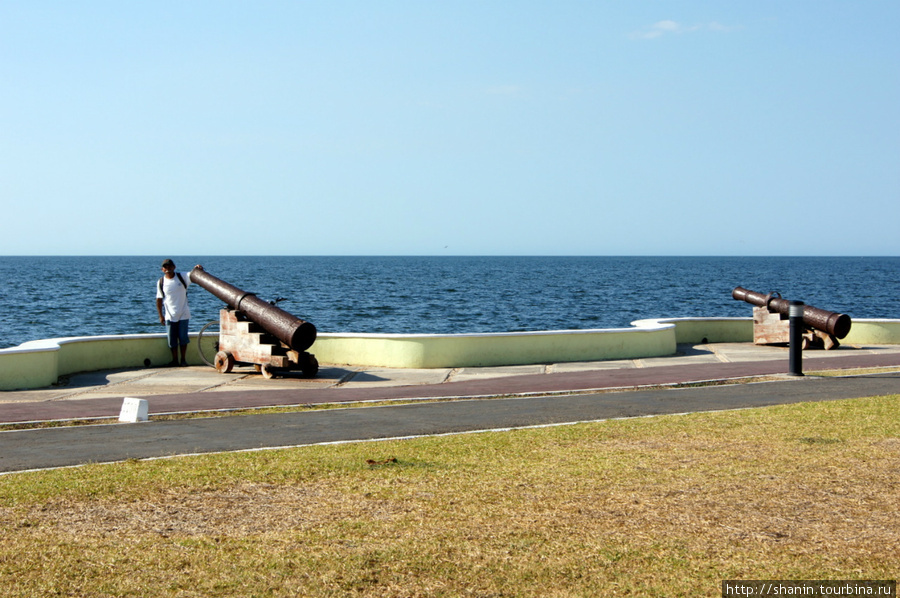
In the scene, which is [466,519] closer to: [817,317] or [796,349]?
[796,349]

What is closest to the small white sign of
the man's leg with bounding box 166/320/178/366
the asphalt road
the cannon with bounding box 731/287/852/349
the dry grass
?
the asphalt road

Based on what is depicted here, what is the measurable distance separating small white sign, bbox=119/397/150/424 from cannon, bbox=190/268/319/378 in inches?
169

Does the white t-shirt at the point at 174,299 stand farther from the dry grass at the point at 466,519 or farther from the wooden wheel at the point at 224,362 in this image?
the dry grass at the point at 466,519

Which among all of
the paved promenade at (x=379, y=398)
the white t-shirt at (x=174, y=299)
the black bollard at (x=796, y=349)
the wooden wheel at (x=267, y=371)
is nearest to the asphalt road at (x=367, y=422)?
the paved promenade at (x=379, y=398)

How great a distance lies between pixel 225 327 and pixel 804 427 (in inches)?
375

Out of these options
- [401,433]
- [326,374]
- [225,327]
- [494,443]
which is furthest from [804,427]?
[225,327]

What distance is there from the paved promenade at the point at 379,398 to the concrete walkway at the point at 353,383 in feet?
0.06

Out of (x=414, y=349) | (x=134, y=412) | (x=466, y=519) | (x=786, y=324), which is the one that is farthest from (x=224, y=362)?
(x=786, y=324)

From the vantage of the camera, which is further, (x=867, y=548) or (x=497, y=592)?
(x=867, y=548)

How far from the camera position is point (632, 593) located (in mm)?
4297

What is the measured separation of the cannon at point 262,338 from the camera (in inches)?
565

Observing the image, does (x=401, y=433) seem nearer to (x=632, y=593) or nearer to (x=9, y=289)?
(x=632, y=593)

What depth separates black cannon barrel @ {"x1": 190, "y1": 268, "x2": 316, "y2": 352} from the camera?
14.3 metres

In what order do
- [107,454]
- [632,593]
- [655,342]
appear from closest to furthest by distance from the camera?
[632,593], [107,454], [655,342]
